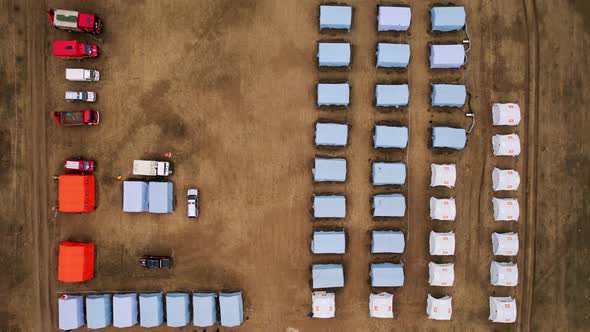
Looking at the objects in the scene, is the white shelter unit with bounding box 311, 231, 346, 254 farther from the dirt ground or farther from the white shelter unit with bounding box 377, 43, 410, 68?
the white shelter unit with bounding box 377, 43, 410, 68

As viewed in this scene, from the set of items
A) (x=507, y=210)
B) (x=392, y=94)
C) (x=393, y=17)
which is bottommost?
(x=507, y=210)

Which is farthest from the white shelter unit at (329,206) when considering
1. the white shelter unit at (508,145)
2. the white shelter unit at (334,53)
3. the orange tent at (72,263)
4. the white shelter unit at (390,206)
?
the orange tent at (72,263)

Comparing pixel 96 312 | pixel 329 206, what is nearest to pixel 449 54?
pixel 329 206

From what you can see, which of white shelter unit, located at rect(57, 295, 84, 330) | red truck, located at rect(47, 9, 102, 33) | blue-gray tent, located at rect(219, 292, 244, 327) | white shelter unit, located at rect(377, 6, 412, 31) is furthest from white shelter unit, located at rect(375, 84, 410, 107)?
white shelter unit, located at rect(57, 295, 84, 330)

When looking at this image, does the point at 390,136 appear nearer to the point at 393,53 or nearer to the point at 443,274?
the point at 393,53

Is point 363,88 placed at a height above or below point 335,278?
above

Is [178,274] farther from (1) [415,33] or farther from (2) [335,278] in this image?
(1) [415,33]

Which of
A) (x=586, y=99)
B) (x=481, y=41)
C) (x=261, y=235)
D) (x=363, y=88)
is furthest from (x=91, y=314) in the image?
(x=586, y=99)
